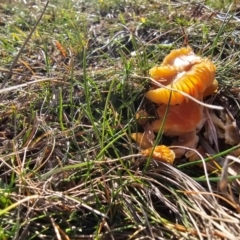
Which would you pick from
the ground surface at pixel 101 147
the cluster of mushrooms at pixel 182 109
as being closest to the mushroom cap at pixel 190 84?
the cluster of mushrooms at pixel 182 109

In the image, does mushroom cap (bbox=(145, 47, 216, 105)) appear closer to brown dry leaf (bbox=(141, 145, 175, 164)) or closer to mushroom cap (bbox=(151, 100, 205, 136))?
mushroom cap (bbox=(151, 100, 205, 136))

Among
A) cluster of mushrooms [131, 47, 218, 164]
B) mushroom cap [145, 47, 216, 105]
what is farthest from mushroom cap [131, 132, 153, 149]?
mushroom cap [145, 47, 216, 105]

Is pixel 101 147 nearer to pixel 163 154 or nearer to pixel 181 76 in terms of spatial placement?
pixel 163 154

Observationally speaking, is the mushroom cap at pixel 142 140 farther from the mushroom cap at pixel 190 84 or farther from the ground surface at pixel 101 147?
the mushroom cap at pixel 190 84

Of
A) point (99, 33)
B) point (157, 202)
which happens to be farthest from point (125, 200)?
point (99, 33)

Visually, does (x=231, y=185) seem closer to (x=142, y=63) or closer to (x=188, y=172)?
(x=188, y=172)

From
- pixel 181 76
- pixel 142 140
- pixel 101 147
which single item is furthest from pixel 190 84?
pixel 101 147
